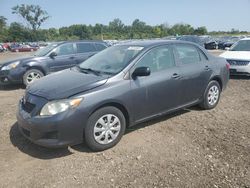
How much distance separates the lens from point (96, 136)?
14.8 feet

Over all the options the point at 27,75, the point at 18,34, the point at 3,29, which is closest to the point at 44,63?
the point at 27,75

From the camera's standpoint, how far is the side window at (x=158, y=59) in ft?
17.0

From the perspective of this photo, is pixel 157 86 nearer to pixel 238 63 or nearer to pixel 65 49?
pixel 65 49

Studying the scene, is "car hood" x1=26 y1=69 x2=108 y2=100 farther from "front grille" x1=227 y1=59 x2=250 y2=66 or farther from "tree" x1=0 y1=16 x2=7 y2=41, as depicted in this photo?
"tree" x1=0 y1=16 x2=7 y2=41

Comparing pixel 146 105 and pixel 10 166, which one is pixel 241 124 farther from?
pixel 10 166

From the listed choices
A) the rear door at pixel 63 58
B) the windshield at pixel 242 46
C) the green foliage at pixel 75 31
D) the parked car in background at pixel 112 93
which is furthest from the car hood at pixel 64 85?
the green foliage at pixel 75 31

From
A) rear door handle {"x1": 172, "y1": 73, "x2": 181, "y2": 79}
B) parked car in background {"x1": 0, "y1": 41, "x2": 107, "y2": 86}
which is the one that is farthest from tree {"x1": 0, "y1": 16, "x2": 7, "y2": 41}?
rear door handle {"x1": 172, "y1": 73, "x2": 181, "y2": 79}

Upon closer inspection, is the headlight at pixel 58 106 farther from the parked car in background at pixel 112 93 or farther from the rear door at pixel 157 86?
the rear door at pixel 157 86

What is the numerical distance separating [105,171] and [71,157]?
67 centimetres

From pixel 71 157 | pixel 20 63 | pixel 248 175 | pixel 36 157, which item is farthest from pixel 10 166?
pixel 20 63

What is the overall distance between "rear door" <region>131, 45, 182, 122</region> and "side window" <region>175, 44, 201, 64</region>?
0.83 ft

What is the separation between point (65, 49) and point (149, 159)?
691cm

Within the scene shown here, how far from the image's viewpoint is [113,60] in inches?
211

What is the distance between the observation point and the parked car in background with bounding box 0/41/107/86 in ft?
30.9
